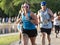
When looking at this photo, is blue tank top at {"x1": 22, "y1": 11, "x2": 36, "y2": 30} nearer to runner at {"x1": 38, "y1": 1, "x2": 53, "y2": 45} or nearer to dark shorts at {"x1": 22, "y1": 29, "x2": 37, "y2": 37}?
dark shorts at {"x1": 22, "y1": 29, "x2": 37, "y2": 37}

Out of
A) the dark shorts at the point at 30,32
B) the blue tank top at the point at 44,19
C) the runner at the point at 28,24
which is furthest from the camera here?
the blue tank top at the point at 44,19

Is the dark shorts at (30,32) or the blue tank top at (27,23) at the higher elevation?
the blue tank top at (27,23)

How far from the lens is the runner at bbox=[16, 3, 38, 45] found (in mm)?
10180

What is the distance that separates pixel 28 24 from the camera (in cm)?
1032

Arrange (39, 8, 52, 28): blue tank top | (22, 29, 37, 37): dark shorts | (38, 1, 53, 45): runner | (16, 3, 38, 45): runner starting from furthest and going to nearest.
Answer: (39, 8, 52, 28): blue tank top < (38, 1, 53, 45): runner < (22, 29, 37, 37): dark shorts < (16, 3, 38, 45): runner

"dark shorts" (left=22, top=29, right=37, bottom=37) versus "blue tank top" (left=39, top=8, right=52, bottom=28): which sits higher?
"blue tank top" (left=39, top=8, right=52, bottom=28)

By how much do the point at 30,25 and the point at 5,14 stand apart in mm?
59916

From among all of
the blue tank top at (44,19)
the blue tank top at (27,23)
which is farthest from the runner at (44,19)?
the blue tank top at (27,23)

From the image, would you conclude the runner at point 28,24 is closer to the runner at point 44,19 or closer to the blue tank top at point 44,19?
the runner at point 44,19

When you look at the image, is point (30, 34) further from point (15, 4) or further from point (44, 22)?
point (15, 4)

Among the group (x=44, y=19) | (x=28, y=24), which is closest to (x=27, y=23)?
(x=28, y=24)

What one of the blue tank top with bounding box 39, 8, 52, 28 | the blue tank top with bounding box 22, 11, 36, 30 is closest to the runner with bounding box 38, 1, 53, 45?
the blue tank top with bounding box 39, 8, 52, 28

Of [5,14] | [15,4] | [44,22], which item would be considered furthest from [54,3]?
[44,22]

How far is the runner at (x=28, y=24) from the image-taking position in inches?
401
